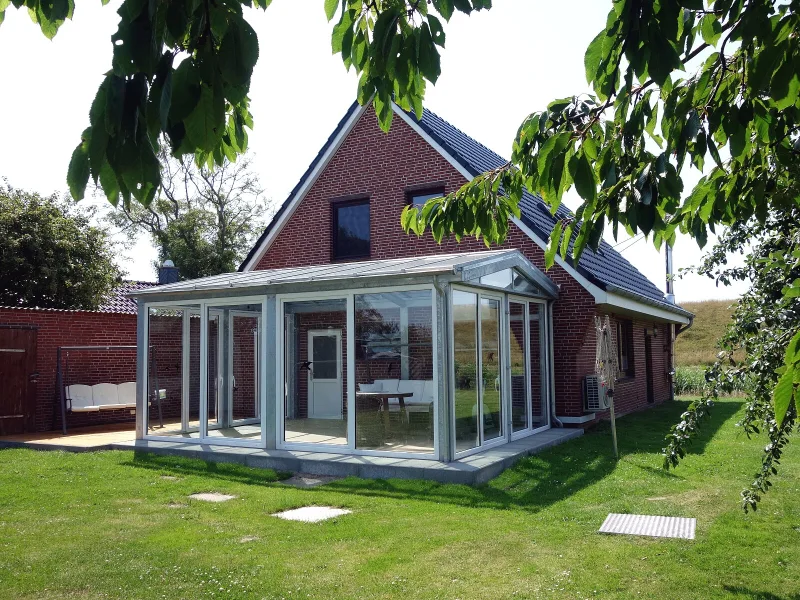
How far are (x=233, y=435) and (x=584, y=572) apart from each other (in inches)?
293

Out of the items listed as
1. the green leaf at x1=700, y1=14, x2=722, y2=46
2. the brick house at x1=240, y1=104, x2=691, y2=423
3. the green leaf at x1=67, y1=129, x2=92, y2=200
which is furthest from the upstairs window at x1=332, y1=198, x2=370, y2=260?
the green leaf at x1=67, y1=129, x2=92, y2=200

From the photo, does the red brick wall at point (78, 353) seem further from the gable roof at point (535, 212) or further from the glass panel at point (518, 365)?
the glass panel at point (518, 365)

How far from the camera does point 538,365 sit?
41.7 ft

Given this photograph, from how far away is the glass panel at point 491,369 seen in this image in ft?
34.8

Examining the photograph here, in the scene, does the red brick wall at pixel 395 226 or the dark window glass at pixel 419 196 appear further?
the dark window glass at pixel 419 196

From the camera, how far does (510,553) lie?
5836mm

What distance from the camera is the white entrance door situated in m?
10.6

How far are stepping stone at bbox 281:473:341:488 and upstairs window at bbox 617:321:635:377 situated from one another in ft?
30.4

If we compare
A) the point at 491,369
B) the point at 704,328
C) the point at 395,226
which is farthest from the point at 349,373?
the point at 704,328

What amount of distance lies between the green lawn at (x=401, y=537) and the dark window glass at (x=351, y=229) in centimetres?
665

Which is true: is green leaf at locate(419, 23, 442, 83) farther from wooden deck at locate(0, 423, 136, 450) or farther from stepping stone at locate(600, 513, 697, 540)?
wooden deck at locate(0, 423, 136, 450)

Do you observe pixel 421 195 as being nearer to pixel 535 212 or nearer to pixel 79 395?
pixel 535 212

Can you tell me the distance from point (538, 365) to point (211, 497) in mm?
6329

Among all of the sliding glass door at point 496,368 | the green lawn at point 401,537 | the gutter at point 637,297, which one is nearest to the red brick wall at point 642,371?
the gutter at point 637,297
